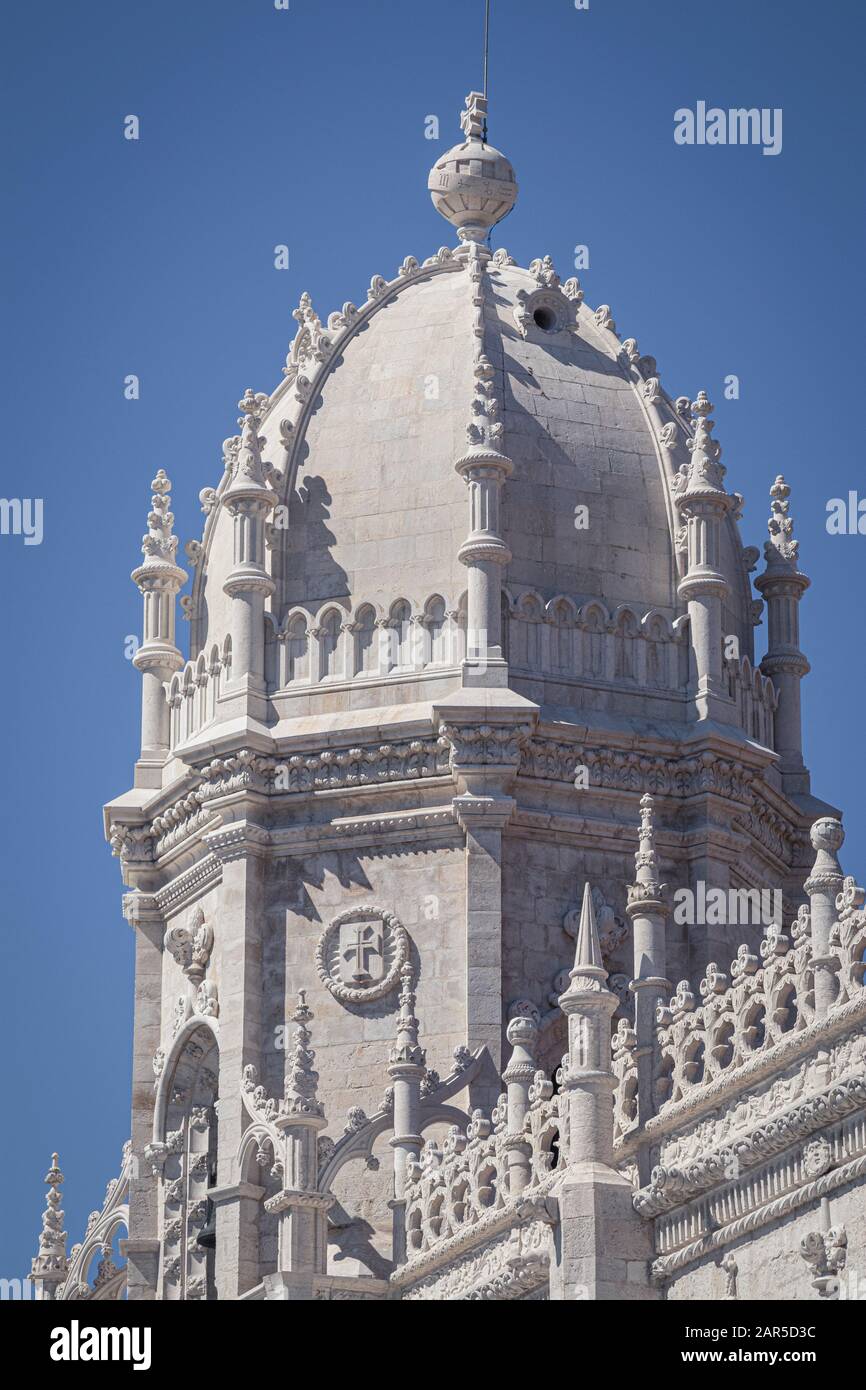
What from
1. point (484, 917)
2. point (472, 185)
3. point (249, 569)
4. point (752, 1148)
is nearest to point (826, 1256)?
point (752, 1148)

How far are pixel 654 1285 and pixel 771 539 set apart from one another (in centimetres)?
1725

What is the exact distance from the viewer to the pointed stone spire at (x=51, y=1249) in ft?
167

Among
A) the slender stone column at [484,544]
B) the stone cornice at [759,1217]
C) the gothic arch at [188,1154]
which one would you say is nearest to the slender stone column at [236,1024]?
the gothic arch at [188,1154]

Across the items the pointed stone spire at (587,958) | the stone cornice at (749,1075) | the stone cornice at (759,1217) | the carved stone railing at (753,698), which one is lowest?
the stone cornice at (759,1217)

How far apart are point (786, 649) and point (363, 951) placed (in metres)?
7.79

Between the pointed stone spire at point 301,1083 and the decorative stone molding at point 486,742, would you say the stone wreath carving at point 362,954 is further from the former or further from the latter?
the pointed stone spire at point 301,1083

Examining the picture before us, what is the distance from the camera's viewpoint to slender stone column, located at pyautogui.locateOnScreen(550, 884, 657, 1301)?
37750 millimetres

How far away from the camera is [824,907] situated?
35500 millimetres

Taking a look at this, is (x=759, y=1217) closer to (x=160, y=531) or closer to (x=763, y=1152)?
(x=763, y=1152)

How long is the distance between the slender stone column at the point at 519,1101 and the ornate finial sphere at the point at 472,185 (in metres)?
15.3

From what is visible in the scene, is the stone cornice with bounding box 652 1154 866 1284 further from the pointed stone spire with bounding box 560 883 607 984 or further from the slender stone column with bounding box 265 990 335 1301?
the slender stone column with bounding box 265 990 335 1301
